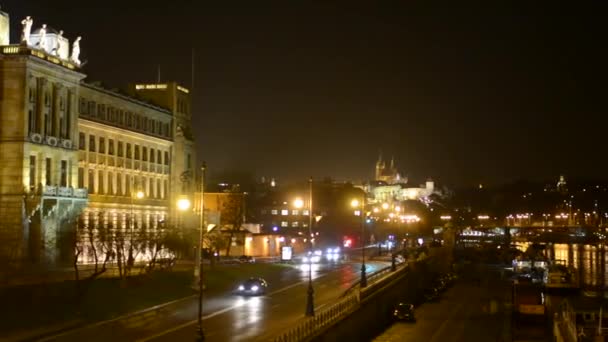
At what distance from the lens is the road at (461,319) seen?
76500mm

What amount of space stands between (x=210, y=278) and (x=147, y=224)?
95.1 feet

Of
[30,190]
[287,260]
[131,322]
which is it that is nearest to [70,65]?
[30,190]

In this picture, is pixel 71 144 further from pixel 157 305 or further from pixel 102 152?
pixel 157 305

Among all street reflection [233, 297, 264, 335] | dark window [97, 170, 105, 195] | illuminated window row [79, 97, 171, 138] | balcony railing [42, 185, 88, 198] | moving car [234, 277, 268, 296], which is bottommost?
street reflection [233, 297, 264, 335]

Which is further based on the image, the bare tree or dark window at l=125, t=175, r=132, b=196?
the bare tree

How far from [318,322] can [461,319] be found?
4756 centimetres

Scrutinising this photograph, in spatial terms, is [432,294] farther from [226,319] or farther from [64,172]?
[226,319]

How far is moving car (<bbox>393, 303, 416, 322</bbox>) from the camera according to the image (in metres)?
85.0

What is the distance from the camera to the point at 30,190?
79375mm

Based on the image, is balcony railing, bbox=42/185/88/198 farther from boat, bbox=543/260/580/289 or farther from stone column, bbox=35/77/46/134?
boat, bbox=543/260/580/289

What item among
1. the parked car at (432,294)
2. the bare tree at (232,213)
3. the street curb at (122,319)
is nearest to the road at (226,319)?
the street curb at (122,319)

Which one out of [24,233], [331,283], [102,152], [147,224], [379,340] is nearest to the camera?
[379,340]

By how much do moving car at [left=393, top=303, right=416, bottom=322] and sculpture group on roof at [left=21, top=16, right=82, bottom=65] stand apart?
3966 cm

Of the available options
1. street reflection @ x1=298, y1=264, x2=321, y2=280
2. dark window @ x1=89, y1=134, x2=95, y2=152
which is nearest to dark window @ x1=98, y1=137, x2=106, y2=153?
dark window @ x1=89, y1=134, x2=95, y2=152
